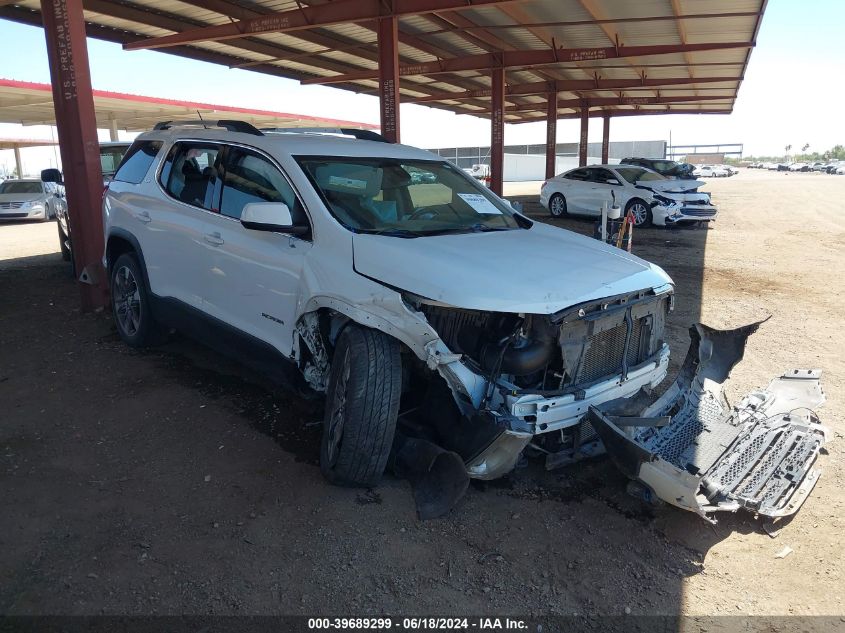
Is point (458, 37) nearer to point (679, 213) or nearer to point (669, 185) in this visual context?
point (669, 185)

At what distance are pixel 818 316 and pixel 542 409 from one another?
5.72 meters

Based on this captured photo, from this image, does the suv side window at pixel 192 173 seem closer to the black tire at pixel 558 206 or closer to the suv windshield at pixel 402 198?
the suv windshield at pixel 402 198

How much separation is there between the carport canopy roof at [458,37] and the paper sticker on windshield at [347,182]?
8.09 meters

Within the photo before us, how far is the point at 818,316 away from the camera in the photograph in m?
7.21

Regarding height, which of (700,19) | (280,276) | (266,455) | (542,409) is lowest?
(266,455)

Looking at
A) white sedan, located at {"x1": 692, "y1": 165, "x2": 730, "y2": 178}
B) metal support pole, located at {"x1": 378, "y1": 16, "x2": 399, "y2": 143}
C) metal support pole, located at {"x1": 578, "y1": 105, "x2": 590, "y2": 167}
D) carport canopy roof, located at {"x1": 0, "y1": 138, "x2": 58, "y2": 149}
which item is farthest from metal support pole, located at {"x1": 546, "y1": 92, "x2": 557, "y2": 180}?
white sedan, located at {"x1": 692, "y1": 165, "x2": 730, "y2": 178}

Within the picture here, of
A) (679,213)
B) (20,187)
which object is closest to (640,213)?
(679,213)

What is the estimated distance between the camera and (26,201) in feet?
64.0

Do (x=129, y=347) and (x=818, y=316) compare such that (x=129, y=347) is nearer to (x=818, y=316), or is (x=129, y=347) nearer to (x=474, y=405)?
(x=474, y=405)

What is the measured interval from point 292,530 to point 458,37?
49.7ft

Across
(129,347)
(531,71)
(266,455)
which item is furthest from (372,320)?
(531,71)

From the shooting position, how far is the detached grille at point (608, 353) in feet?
11.1

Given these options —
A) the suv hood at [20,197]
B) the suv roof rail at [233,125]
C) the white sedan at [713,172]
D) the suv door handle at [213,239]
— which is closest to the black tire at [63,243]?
the suv roof rail at [233,125]

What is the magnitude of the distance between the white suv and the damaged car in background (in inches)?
0.5
